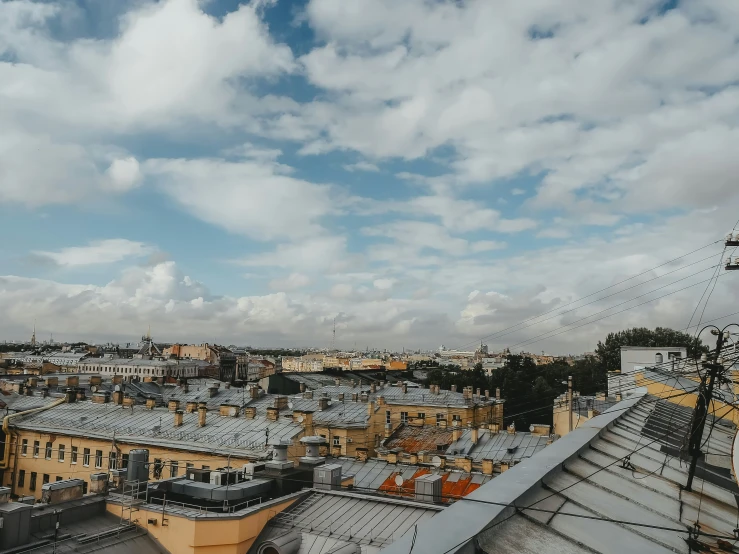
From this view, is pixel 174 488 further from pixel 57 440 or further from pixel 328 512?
pixel 57 440

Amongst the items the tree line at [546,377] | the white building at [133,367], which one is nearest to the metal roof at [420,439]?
the tree line at [546,377]

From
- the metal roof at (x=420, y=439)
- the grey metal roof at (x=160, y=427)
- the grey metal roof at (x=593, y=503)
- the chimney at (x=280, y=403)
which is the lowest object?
the metal roof at (x=420, y=439)

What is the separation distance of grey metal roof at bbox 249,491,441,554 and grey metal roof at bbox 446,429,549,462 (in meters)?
12.7

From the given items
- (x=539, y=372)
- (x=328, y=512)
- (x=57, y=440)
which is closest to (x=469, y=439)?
(x=328, y=512)

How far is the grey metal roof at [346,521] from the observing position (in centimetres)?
1141

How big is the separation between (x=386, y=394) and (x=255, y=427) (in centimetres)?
1473

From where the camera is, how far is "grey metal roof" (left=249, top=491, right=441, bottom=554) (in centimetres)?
1141

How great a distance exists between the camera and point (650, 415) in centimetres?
1195

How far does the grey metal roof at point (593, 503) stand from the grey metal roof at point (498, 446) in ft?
55.4

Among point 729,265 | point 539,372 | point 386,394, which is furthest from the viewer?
point 539,372

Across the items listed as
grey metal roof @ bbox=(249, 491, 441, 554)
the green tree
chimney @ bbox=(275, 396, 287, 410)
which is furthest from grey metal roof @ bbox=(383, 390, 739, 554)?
Result: the green tree

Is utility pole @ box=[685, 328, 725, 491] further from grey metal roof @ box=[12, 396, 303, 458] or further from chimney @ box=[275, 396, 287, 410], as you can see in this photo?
chimney @ box=[275, 396, 287, 410]

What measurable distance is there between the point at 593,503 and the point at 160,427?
2573cm

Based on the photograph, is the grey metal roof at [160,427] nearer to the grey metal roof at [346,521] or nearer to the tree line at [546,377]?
the grey metal roof at [346,521]
